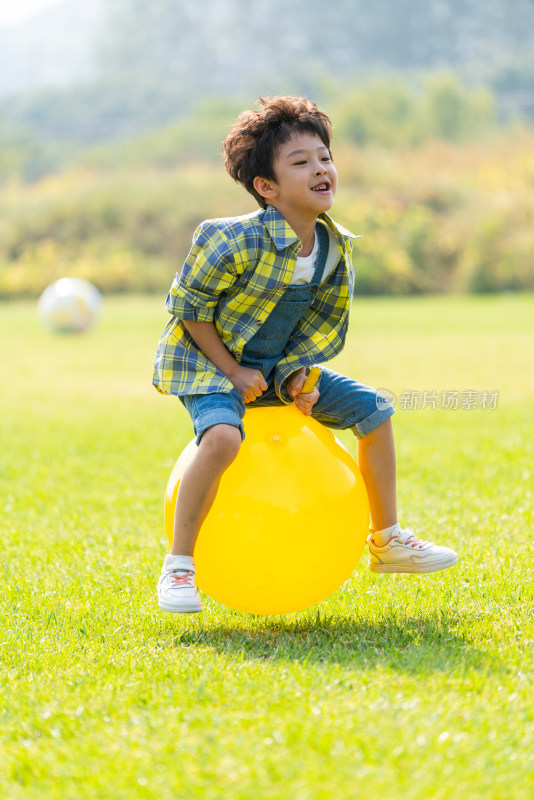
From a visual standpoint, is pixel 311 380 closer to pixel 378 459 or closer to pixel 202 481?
pixel 378 459

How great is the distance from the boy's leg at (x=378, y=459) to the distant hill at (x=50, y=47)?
104 meters

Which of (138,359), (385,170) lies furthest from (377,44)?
(138,359)

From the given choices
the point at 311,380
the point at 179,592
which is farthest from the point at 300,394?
the point at 179,592

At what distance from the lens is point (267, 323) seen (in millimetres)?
3480

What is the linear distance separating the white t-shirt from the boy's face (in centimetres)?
18

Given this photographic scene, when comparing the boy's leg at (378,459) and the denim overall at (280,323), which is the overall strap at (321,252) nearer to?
the denim overall at (280,323)

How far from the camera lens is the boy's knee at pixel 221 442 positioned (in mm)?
3215

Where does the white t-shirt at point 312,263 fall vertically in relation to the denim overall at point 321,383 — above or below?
above

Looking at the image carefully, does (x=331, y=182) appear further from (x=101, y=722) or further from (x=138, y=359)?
(x=138, y=359)

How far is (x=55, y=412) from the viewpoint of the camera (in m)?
8.62

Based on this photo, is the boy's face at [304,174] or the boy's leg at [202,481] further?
the boy's face at [304,174]

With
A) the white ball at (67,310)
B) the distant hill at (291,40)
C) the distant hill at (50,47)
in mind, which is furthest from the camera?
the distant hill at (50,47)

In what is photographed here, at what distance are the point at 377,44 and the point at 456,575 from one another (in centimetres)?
9074

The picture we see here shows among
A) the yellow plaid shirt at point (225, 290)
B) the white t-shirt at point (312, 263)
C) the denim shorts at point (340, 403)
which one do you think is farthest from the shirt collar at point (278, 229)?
the denim shorts at point (340, 403)
